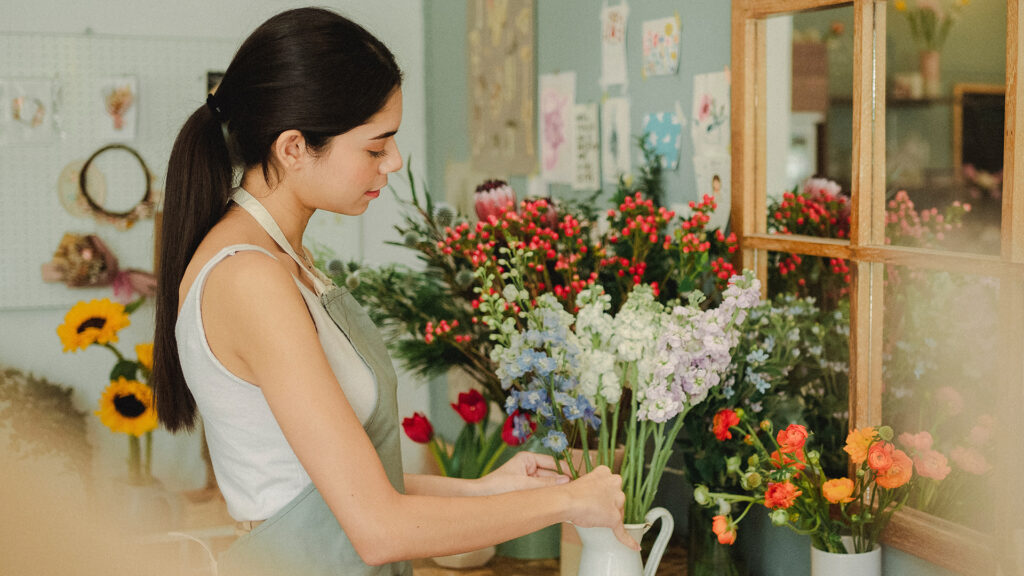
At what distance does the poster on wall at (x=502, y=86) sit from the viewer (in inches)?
90.3

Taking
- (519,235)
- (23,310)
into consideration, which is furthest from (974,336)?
(23,310)

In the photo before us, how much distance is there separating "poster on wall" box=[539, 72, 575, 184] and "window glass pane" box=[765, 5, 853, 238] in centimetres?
71

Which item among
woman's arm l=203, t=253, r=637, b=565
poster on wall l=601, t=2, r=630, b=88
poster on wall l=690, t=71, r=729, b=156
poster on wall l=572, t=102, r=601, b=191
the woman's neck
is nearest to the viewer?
woman's arm l=203, t=253, r=637, b=565

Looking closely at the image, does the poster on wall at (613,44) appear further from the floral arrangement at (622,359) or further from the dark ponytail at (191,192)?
the dark ponytail at (191,192)

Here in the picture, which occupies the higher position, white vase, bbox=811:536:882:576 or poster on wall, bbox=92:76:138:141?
poster on wall, bbox=92:76:138:141

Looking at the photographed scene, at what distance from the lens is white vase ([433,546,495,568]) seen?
5.28 ft

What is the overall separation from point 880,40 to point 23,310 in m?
2.57

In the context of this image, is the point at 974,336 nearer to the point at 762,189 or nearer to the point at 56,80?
the point at 762,189

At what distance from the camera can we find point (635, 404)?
47.6 inches

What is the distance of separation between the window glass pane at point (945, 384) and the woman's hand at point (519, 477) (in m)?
0.43

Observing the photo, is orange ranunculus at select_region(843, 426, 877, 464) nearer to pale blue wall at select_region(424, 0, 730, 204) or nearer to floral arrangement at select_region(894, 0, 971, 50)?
floral arrangement at select_region(894, 0, 971, 50)

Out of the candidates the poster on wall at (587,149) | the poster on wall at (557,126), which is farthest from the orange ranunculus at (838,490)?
the poster on wall at (557,126)

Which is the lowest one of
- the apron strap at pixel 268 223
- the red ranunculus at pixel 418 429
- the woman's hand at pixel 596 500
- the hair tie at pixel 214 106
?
the red ranunculus at pixel 418 429

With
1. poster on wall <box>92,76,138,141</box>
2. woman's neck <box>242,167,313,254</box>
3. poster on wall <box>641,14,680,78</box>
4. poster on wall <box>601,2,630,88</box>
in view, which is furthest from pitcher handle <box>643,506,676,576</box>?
poster on wall <box>92,76,138,141</box>
